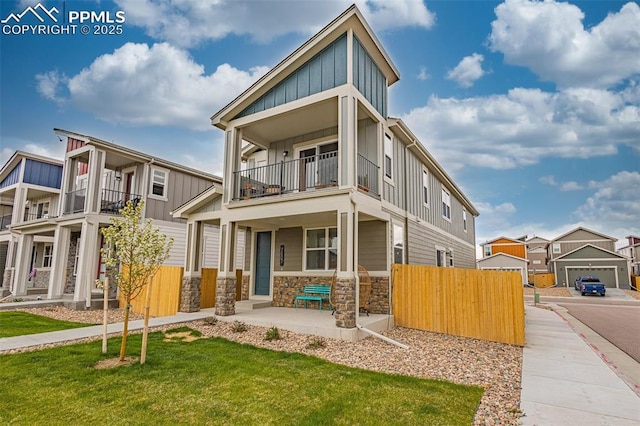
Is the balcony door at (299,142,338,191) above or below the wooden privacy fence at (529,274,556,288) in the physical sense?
above

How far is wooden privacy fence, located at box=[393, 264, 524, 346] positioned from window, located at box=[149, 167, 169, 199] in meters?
12.1

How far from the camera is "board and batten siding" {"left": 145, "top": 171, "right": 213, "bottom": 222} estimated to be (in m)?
15.8

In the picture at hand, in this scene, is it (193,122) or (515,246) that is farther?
(515,246)

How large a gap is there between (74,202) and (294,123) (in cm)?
1179

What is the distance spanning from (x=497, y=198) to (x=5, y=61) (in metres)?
25.6

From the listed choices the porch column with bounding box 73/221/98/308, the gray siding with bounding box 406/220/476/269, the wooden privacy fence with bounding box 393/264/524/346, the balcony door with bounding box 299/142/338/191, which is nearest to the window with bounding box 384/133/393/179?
the balcony door with bounding box 299/142/338/191

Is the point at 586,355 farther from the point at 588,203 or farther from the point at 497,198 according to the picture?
the point at 588,203

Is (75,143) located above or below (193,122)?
below

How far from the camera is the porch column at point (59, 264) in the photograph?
1486cm

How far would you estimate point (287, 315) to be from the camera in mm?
10164

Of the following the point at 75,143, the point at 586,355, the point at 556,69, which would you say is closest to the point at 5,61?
the point at 75,143

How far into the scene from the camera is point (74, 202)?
15.5 meters

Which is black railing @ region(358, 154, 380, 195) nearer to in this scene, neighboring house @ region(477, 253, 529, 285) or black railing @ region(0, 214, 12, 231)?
black railing @ region(0, 214, 12, 231)

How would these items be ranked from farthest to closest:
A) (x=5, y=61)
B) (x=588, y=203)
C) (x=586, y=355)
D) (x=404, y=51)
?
(x=588, y=203)
(x=404, y=51)
(x=5, y=61)
(x=586, y=355)
